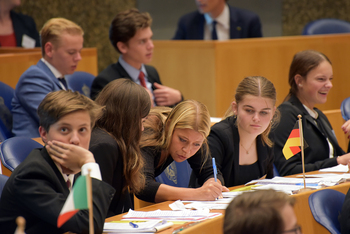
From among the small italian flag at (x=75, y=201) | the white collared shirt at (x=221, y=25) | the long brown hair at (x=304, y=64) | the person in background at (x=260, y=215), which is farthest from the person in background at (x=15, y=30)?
the person in background at (x=260, y=215)

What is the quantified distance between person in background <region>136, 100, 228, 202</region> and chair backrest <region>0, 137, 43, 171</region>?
58 centimetres

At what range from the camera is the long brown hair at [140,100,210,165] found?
254 centimetres

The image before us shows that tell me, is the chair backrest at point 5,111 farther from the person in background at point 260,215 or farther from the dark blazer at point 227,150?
the person in background at point 260,215

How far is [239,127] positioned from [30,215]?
4.66 ft

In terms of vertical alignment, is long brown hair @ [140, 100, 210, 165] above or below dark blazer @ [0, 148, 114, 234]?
above

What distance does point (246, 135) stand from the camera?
9.65 feet

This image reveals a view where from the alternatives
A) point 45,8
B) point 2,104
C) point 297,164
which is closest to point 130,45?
point 2,104

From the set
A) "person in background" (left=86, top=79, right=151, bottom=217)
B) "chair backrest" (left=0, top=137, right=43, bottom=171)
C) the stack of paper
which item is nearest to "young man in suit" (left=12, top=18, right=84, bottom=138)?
"chair backrest" (left=0, top=137, right=43, bottom=171)

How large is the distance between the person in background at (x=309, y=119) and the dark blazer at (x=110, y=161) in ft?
4.29

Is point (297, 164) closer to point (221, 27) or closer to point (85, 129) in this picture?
point (85, 129)

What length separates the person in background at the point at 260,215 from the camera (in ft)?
4.02

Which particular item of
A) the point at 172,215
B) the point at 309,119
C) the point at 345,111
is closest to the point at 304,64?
the point at 309,119

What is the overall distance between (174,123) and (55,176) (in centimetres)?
84

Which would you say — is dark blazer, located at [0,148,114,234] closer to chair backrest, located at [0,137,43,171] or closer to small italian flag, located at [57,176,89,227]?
small italian flag, located at [57,176,89,227]
